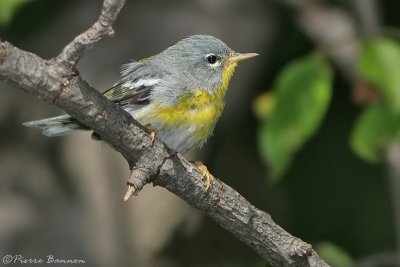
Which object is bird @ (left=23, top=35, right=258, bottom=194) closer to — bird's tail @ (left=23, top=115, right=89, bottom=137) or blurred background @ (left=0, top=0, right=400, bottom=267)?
bird's tail @ (left=23, top=115, right=89, bottom=137)

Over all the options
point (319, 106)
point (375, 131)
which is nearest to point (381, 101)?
point (375, 131)

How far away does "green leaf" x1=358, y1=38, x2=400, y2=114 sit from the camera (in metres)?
4.83

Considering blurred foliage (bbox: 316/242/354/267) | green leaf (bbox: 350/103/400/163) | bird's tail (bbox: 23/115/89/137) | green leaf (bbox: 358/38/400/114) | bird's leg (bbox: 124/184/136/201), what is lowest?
bird's leg (bbox: 124/184/136/201)

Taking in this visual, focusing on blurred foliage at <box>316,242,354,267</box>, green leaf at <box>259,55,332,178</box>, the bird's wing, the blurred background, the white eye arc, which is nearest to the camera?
the bird's wing

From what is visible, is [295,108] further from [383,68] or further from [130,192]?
[130,192]

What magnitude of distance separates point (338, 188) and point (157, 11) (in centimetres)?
245

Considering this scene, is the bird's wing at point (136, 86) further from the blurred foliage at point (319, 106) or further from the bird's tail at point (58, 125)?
→ the blurred foliage at point (319, 106)

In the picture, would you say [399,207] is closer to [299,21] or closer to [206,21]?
[299,21]

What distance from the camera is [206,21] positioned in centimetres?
708

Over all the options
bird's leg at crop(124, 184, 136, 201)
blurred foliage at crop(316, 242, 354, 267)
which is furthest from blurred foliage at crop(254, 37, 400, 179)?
bird's leg at crop(124, 184, 136, 201)

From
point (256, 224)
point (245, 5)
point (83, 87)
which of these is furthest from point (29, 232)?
Answer: point (83, 87)

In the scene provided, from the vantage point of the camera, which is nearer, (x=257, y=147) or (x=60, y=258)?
(x=60, y=258)

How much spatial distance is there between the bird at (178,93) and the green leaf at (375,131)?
2.91 ft

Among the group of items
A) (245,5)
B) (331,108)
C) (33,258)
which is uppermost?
(245,5)
